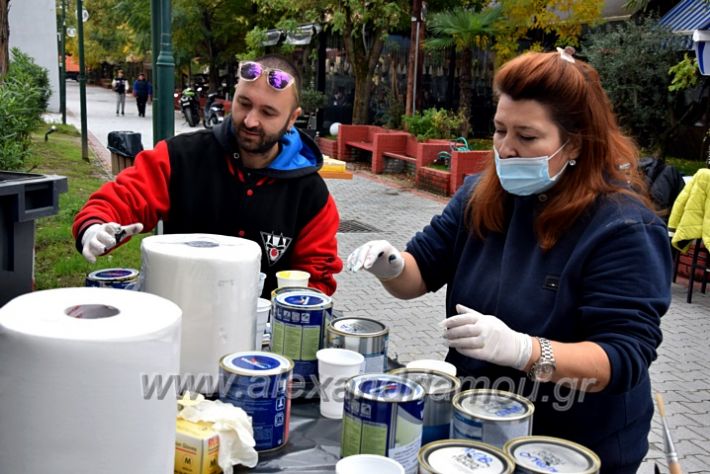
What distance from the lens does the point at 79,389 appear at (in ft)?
4.29

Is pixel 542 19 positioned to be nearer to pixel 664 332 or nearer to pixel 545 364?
pixel 664 332

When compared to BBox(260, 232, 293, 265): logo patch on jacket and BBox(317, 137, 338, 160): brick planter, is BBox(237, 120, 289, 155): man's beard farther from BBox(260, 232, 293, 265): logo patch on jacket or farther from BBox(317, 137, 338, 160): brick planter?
BBox(317, 137, 338, 160): brick planter

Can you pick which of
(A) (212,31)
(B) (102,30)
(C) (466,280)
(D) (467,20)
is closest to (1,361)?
(C) (466,280)

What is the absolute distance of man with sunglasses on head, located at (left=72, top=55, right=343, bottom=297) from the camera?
287cm

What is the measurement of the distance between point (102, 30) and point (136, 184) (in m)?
49.4

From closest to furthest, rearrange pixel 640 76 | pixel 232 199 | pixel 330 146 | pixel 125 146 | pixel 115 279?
1. pixel 115 279
2. pixel 232 199
3. pixel 125 146
4. pixel 640 76
5. pixel 330 146

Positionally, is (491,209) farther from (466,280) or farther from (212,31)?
(212,31)

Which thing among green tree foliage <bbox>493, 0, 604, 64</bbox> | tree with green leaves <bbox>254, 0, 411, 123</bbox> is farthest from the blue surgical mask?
tree with green leaves <bbox>254, 0, 411, 123</bbox>

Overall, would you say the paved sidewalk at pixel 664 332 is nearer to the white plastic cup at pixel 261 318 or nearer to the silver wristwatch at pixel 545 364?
the silver wristwatch at pixel 545 364

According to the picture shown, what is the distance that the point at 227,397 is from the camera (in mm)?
1735

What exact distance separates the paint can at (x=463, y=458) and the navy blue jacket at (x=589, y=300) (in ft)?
1.71

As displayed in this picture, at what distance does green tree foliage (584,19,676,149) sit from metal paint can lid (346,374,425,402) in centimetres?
1135

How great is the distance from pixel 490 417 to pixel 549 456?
146mm

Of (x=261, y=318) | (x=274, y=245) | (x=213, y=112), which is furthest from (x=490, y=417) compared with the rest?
(x=213, y=112)
